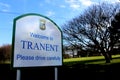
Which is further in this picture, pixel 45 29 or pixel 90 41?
pixel 90 41

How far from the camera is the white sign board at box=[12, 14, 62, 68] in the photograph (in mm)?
6461

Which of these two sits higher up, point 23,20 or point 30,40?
point 23,20

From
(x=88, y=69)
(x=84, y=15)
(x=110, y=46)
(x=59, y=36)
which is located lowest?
(x=88, y=69)

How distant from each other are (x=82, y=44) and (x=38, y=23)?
1772 inches

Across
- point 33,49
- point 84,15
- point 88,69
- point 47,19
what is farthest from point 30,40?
point 84,15

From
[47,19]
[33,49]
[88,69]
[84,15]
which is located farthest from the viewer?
[84,15]

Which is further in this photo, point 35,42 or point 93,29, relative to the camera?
point 93,29

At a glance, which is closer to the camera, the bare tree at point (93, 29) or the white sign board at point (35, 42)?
the white sign board at point (35, 42)

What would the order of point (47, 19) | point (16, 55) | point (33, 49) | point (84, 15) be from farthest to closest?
point (84, 15)
point (47, 19)
point (33, 49)
point (16, 55)

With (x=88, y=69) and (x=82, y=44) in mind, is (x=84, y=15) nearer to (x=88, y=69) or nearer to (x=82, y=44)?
(x=82, y=44)

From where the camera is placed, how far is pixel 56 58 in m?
7.69

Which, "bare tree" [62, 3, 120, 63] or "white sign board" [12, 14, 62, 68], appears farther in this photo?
"bare tree" [62, 3, 120, 63]

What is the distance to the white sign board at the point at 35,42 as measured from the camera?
6461mm

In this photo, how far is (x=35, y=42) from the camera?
6.95 metres
